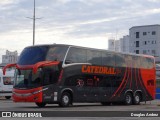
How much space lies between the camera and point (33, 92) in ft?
90.3

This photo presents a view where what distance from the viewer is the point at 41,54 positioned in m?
27.8

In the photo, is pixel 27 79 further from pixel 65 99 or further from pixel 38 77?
pixel 65 99

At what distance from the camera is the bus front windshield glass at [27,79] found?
90.7ft

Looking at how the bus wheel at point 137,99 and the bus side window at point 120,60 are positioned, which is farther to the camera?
the bus wheel at point 137,99

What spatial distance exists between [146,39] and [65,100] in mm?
96096

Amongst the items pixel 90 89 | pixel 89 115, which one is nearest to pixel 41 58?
pixel 90 89

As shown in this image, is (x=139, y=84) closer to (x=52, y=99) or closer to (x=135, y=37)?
(x=52, y=99)

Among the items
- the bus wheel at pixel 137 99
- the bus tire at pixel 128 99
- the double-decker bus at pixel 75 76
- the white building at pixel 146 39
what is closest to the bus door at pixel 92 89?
the double-decker bus at pixel 75 76

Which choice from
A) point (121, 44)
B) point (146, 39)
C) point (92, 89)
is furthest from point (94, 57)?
point (121, 44)

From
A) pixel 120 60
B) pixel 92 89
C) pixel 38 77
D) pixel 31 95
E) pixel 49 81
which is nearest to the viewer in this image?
pixel 31 95

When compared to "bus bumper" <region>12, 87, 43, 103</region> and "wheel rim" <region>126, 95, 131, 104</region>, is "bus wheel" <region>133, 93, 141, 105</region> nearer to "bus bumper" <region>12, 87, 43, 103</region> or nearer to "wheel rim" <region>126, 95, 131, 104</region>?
"wheel rim" <region>126, 95, 131, 104</region>

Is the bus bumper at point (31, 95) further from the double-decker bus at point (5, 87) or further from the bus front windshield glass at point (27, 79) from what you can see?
the double-decker bus at point (5, 87)

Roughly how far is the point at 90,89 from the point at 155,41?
92027 millimetres

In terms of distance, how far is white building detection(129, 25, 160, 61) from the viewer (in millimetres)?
119688
